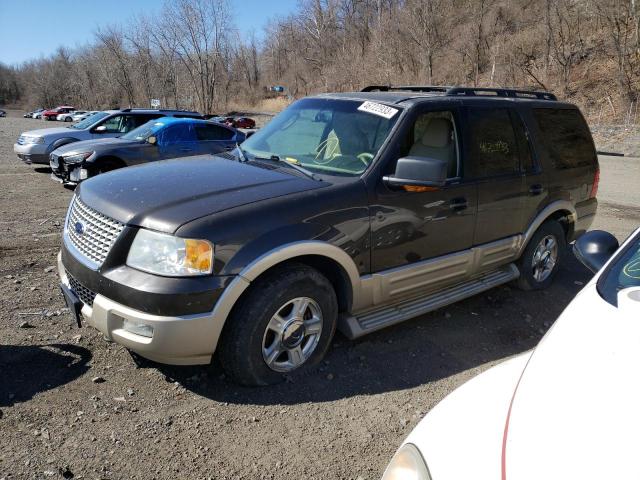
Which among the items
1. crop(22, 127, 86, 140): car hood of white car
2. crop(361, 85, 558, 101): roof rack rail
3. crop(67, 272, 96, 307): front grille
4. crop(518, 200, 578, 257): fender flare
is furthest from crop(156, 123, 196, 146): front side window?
crop(518, 200, 578, 257): fender flare

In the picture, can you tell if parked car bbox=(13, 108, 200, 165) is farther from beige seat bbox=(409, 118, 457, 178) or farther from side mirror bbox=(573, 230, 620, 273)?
side mirror bbox=(573, 230, 620, 273)

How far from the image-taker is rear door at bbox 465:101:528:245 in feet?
13.7

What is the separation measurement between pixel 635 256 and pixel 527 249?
282 cm

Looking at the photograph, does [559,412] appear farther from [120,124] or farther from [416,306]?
[120,124]

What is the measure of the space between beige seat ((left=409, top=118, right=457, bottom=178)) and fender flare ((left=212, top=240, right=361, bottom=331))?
1.32 metres

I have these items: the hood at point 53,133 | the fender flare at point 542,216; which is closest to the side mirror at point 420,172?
the fender flare at point 542,216

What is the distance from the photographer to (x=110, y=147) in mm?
9766

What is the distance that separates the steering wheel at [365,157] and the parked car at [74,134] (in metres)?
10.8

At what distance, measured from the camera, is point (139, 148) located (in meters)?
10.1

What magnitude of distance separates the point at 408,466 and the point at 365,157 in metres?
2.43

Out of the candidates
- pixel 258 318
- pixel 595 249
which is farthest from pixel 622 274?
pixel 258 318

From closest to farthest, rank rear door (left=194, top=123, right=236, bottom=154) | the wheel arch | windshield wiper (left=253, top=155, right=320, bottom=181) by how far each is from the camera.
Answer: the wheel arch, windshield wiper (left=253, top=155, right=320, bottom=181), rear door (left=194, top=123, right=236, bottom=154)

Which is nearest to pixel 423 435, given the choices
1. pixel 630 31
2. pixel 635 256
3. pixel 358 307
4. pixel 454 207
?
pixel 635 256

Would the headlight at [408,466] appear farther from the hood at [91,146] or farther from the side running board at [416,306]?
the hood at [91,146]
